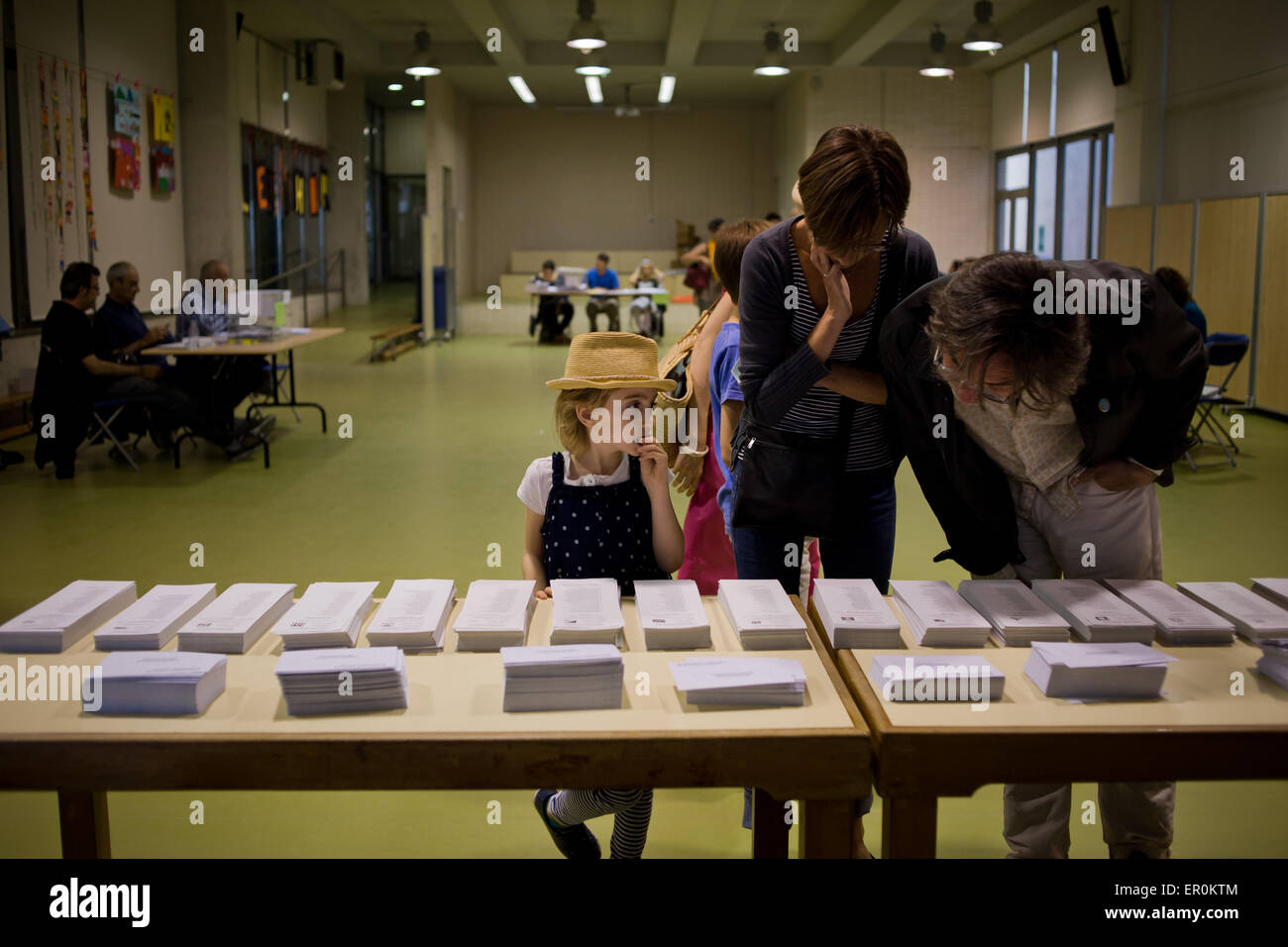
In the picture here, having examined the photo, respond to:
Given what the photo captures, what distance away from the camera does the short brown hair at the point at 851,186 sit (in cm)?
222

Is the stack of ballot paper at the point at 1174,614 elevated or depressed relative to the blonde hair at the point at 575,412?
depressed

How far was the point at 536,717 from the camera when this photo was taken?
1836mm

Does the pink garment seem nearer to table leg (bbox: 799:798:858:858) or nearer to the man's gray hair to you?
table leg (bbox: 799:798:858:858)

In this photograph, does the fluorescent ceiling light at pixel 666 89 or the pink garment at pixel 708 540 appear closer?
the pink garment at pixel 708 540

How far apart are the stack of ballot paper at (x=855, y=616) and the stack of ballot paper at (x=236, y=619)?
1.06 metres

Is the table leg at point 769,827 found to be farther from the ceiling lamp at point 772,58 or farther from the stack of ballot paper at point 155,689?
the ceiling lamp at point 772,58

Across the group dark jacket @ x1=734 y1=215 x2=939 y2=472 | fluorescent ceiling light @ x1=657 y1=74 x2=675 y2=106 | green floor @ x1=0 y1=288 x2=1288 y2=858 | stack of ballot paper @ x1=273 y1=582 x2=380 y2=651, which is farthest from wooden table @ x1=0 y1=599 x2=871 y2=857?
fluorescent ceiling light @ x1=657 y1=74 x2=675 y2=106

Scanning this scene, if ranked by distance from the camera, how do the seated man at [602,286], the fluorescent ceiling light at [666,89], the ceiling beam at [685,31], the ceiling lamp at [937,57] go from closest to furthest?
the ceiling beam at [685,31] < the ceiling lamp at [937,57] < the seated man at [602,286] < the fluorescent ceiling light at [666,89]

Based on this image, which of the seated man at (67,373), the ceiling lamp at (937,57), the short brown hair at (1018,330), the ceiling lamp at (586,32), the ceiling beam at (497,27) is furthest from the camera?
the ceiling lamp at (937,57)

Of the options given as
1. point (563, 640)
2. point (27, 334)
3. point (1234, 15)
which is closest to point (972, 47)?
point (1234, 15)

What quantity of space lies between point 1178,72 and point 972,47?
262cm

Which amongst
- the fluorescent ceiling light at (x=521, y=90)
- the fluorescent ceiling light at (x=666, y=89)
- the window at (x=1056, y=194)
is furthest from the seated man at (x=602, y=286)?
the window at (x=1056, y=194)

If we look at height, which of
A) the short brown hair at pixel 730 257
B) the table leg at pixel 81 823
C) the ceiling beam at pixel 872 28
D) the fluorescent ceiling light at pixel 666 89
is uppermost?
the fluorescent ceiling light at pixel 666 89

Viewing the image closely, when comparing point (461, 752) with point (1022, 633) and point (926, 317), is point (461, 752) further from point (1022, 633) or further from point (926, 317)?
point (926, 317)
